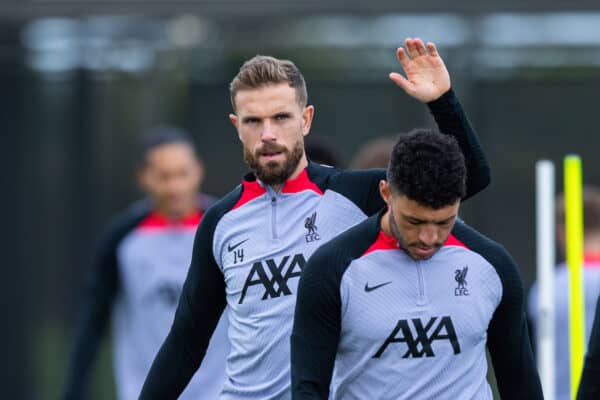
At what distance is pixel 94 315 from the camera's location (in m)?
7.99

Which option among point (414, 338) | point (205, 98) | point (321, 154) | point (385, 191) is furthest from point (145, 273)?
point (414, 338)

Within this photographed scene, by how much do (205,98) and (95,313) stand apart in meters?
3.41

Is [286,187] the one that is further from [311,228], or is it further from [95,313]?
[95,313]

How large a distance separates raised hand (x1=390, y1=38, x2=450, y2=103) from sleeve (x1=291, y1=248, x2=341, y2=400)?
677 millimetres

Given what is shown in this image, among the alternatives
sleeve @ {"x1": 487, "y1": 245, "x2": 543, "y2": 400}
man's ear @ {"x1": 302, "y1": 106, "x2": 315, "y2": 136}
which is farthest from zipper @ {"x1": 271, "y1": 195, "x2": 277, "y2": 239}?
sleeve @ {"x1": 487, "y1": 245, "x2": 543, "y2": 400}

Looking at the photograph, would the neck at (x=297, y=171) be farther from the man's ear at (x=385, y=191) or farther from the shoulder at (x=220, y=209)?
the man's ear at (x=385, y=191)

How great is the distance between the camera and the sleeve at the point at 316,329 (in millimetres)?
4305

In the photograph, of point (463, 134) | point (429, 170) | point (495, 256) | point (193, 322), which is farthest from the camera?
point (193, 322)

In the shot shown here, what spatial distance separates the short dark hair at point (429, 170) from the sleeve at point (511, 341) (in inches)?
12.5

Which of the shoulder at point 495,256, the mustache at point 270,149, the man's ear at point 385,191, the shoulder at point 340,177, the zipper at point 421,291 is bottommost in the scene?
the zipper at point 421,291

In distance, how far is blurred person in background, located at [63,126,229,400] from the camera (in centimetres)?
798

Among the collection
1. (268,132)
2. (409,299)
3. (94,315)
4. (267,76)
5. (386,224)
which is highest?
(267,76)

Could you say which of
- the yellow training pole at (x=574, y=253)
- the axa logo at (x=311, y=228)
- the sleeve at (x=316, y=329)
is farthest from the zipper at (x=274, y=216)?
the yellow training pole at (x=574, y=253)

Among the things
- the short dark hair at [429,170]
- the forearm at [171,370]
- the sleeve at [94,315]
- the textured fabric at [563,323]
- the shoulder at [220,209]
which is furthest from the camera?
the sleeve at [94,315]
